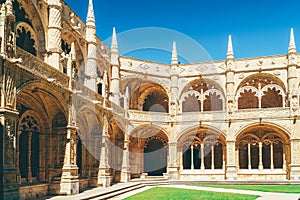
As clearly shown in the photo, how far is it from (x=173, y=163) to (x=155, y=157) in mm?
3853

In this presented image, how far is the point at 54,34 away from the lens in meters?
20.7

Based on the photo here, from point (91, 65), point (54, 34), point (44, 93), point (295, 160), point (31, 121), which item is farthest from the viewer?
point (295, 160)

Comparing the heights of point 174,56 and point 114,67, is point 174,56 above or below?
above

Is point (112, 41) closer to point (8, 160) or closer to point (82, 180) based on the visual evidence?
point (82, 180)

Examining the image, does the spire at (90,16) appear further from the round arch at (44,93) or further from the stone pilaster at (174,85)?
the round arch at (44,93)

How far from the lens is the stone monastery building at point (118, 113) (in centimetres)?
1589

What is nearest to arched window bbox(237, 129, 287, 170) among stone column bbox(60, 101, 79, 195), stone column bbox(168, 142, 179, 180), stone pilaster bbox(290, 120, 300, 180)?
stone pilaster bbox(290, 120, 300, 180)

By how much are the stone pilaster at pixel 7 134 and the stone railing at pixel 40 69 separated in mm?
981

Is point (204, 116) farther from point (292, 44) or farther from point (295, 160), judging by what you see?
point (292, 44)

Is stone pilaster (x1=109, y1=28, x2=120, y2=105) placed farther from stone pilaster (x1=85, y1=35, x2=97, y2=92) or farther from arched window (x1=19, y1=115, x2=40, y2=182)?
arched window (x1=19, y1=115, x2=40, y2=182)

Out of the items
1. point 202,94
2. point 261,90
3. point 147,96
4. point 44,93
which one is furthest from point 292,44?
point 44,93

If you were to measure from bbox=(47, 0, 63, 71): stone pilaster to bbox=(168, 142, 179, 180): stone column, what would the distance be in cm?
1432

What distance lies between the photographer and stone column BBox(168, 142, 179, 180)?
31.4 m

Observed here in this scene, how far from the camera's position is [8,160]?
12.3 meters
